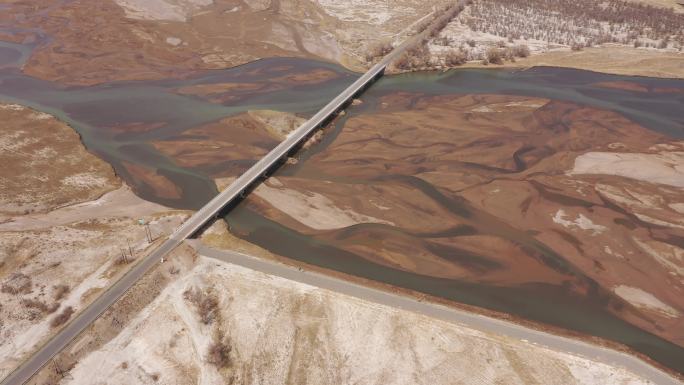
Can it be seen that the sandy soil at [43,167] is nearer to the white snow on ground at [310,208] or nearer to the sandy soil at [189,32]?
the sandy soil at [189,32]

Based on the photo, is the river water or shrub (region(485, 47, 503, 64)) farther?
shrub (region(485, 47, 503, 64))

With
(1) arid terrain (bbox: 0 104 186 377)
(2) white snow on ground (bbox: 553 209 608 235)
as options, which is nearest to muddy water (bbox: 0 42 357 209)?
(1) arid terrain (bbox: 0 104 186 377)

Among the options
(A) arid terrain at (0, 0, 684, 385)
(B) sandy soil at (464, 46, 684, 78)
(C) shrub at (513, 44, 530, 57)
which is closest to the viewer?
(A) arid terrain at (0, 0, 684, 385)

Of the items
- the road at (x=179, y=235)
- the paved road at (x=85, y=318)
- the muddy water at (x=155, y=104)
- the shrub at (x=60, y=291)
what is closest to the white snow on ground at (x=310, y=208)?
the road at (x=179, y=235)

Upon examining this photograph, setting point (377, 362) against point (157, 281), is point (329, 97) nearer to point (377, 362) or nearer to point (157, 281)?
point (157, 281)

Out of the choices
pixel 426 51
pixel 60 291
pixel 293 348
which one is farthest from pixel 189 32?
pixel 293 348

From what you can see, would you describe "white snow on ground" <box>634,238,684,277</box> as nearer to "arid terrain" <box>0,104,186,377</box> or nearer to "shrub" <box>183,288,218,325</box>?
"shrub" <box>183,288,218,325</box>

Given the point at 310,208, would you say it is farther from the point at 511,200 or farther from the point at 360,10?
the point at 360,10
